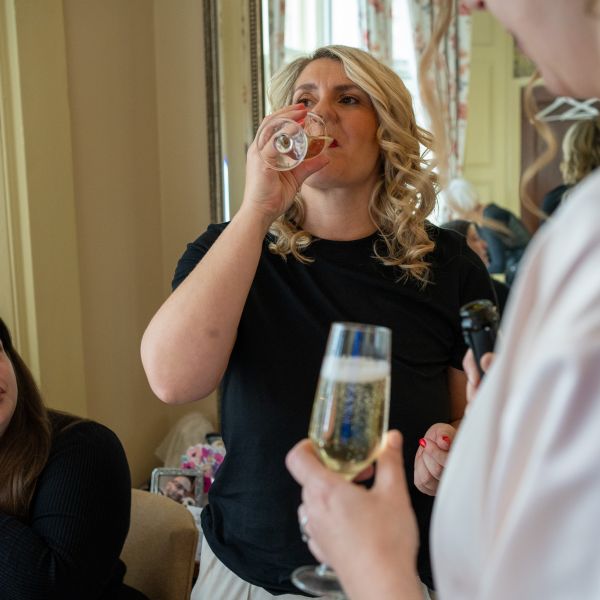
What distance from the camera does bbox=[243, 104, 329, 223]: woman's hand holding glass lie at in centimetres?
157

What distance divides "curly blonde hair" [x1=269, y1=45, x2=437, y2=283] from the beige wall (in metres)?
0.88

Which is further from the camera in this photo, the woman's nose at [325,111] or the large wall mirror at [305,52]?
the large wall mirror at [305,52]

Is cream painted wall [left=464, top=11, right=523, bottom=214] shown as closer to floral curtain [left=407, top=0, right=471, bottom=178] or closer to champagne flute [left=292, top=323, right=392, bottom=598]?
floral curtain [left=407, top=0, right=471, bottom=178]

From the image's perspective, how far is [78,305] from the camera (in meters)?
2.55

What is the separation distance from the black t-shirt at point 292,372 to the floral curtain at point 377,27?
3.27m

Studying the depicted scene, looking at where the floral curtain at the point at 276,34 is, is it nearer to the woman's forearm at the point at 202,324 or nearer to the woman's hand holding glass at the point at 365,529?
the woman's forearm at the point at 202,324

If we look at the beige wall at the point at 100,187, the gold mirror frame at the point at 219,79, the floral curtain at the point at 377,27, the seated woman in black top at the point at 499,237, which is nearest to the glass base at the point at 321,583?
the beige wall at the point at 100,187

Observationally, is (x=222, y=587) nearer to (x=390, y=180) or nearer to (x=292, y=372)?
(x=292, y=372)

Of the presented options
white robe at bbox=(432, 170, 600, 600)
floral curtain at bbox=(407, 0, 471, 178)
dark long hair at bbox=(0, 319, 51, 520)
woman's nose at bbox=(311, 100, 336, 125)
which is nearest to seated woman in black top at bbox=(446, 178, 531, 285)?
floral curtain at bbox=(407, 0, 471, 178)

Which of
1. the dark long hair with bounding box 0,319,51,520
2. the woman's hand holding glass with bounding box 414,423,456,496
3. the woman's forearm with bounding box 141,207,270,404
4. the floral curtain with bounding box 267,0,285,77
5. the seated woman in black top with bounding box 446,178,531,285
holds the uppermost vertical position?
the floral curtain with bounding box 267,0,285,77

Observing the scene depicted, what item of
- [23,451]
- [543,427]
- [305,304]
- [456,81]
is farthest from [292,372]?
[456,81]

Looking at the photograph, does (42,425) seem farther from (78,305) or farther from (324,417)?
(324,417)

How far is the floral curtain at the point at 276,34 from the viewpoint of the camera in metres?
3.39

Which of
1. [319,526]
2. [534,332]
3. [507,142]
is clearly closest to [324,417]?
[319,526]
